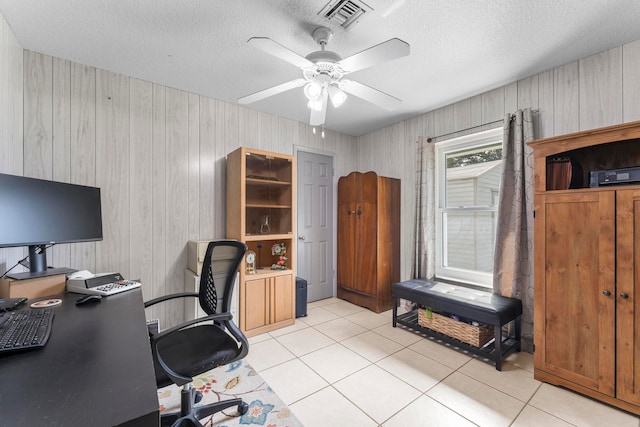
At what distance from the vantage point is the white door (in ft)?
12.6

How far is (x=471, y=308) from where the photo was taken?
2.42m

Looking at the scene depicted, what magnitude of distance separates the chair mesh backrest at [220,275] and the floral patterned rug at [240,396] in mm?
647

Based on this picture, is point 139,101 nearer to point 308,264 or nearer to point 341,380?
point 308,264

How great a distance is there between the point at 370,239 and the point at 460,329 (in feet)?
4.65

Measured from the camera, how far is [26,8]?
1.72m

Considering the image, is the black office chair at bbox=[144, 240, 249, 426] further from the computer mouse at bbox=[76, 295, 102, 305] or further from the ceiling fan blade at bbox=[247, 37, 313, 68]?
the ceiling fan blade at bbox=[247, 37, 313, 68]

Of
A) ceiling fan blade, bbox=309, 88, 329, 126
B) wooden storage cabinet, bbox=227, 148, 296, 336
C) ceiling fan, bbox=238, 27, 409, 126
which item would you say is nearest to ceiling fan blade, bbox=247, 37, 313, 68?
ceiling fan, bbox=238, 27, 409, 126

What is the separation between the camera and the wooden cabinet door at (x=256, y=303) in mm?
2838

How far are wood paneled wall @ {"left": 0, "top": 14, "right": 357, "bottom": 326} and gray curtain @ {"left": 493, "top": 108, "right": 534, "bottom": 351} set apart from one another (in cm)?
275

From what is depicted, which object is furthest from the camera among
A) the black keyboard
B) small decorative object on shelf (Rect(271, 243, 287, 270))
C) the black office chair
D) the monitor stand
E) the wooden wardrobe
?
the wooden wardrobe

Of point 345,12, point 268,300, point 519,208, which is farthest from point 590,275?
point 268,300

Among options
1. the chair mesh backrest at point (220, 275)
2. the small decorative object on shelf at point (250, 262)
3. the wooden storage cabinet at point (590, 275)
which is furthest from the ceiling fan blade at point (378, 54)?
the small decorative object on shelf at point (250, 262)

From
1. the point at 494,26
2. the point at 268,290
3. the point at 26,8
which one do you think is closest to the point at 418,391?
the point at 268,290

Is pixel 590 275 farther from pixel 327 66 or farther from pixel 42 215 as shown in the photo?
pixel 42 215
